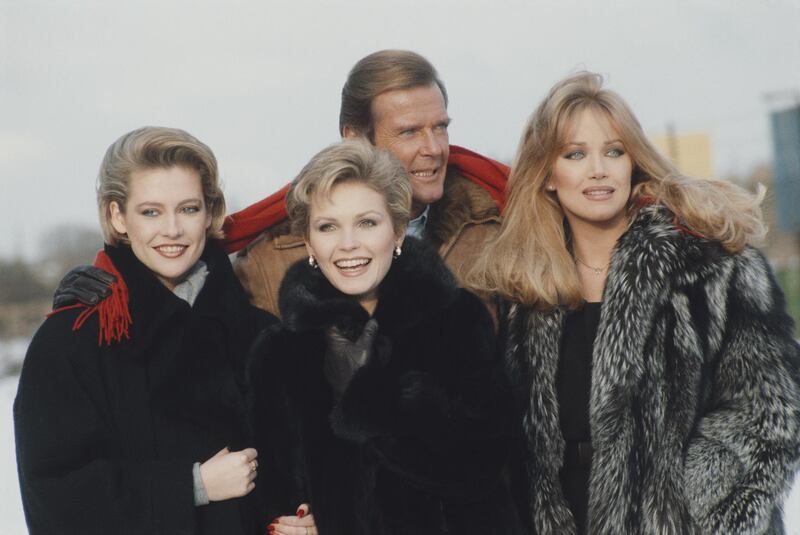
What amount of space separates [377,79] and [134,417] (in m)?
1.42

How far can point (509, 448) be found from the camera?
2074 mm

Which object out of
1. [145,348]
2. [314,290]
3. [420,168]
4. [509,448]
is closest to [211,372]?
[145,348]

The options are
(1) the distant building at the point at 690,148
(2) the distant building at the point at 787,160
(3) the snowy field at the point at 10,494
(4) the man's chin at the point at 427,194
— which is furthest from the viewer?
(1) the distant building at the point at 690,148

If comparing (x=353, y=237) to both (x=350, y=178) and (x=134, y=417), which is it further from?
(x=134, y=417)

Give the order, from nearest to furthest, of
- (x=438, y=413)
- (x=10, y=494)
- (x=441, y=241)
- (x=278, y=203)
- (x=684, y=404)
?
1. (x=438, y=413)
2. (x=684, y=404)
3. (x=278, y=203)
4. (x=441, y=241)
5. (x=10, y=494)

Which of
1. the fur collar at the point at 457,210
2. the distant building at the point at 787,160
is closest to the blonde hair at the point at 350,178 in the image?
the fur collar at the point at 457,210

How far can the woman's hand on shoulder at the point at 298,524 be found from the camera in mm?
2080

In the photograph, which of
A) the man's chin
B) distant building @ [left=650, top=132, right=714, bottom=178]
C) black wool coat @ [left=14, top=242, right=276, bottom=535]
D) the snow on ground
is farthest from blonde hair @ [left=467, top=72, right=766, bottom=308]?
distant building @ [left=650, top=132, right=714, bottom=178]

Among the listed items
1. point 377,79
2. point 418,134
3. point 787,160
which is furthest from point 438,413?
point 787,160

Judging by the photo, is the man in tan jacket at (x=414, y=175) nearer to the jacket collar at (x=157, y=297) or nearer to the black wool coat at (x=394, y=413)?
the jacket collar at (x=157, y=297)

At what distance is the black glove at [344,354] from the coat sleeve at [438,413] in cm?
4

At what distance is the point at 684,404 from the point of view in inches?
87.9

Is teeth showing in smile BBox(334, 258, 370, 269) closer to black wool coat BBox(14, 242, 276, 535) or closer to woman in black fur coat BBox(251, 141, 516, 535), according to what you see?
woman in black fur coat BBox(251, 141, 516, 535)

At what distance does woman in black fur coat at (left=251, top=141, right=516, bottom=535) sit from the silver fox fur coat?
0.22 m
